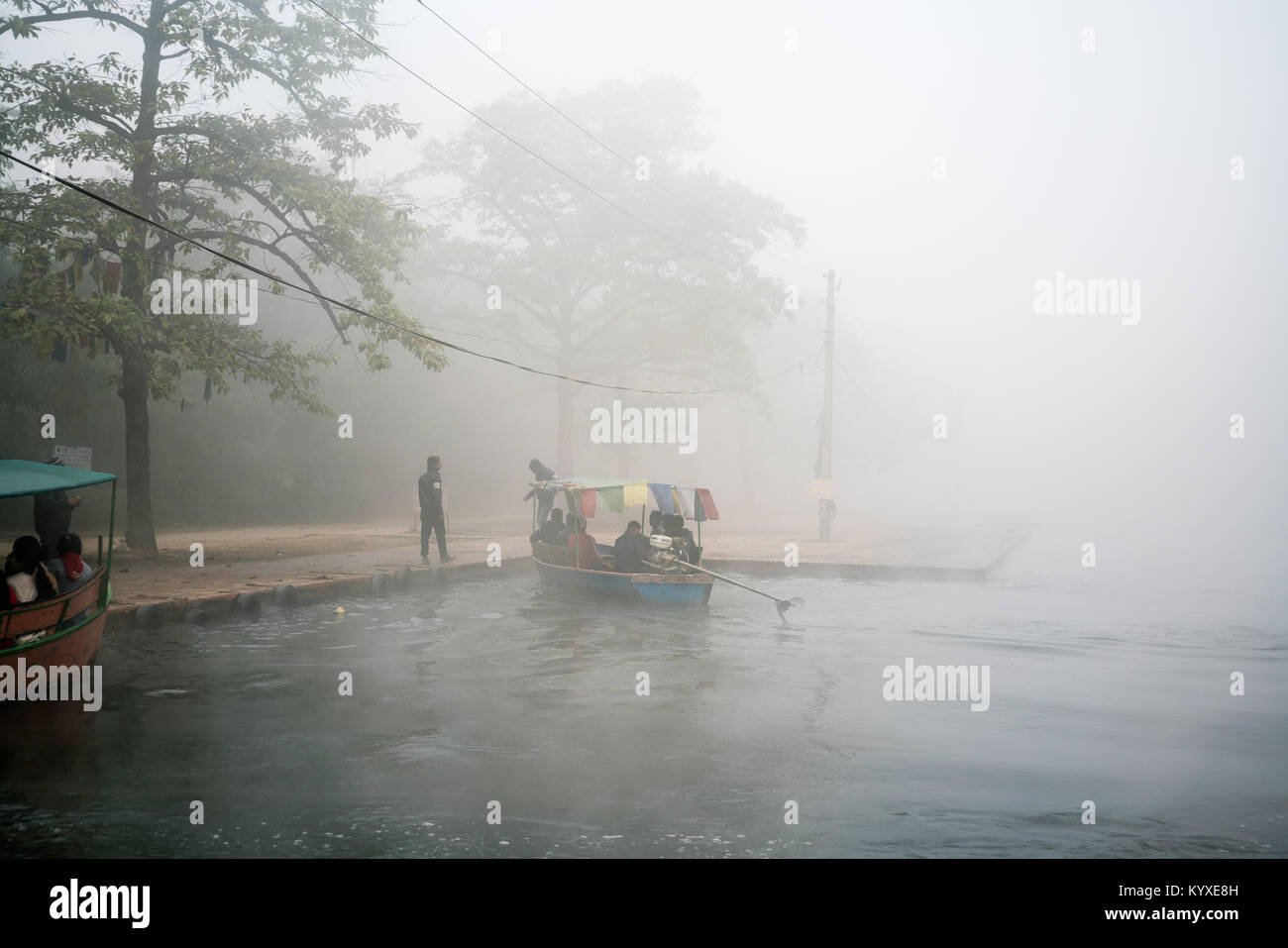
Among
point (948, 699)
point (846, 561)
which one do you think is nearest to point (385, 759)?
point (948, 699)

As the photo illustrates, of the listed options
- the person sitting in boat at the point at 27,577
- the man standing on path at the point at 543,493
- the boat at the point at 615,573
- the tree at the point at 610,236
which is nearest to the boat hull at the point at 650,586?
the boat at the point at 615,573

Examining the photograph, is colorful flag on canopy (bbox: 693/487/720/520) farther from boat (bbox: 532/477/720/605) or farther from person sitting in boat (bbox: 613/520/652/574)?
person sitting in boat (bbox: 613/520/652/574)

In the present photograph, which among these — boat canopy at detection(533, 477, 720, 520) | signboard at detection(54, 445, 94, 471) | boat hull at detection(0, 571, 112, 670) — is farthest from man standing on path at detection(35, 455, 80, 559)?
boat canopy at detection(533, 477, 720, 520)

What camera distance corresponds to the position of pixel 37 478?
11125 mm

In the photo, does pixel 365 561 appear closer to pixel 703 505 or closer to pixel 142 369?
pixel 142 369

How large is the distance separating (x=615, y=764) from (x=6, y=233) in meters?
14.5

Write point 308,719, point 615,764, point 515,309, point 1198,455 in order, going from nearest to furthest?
point 615,764 → point 308,719 → point 515,309 → point 1198,455

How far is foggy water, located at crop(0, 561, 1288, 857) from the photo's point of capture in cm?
745

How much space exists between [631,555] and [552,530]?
3570 millimetres

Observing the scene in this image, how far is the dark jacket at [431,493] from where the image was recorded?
73.9ft

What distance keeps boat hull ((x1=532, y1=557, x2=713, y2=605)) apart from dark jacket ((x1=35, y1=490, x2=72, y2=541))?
823 cm

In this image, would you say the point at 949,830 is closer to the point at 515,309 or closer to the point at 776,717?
the point at 776,717

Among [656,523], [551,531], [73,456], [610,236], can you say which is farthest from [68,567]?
[610,236]

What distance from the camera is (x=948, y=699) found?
12312 millimetres
